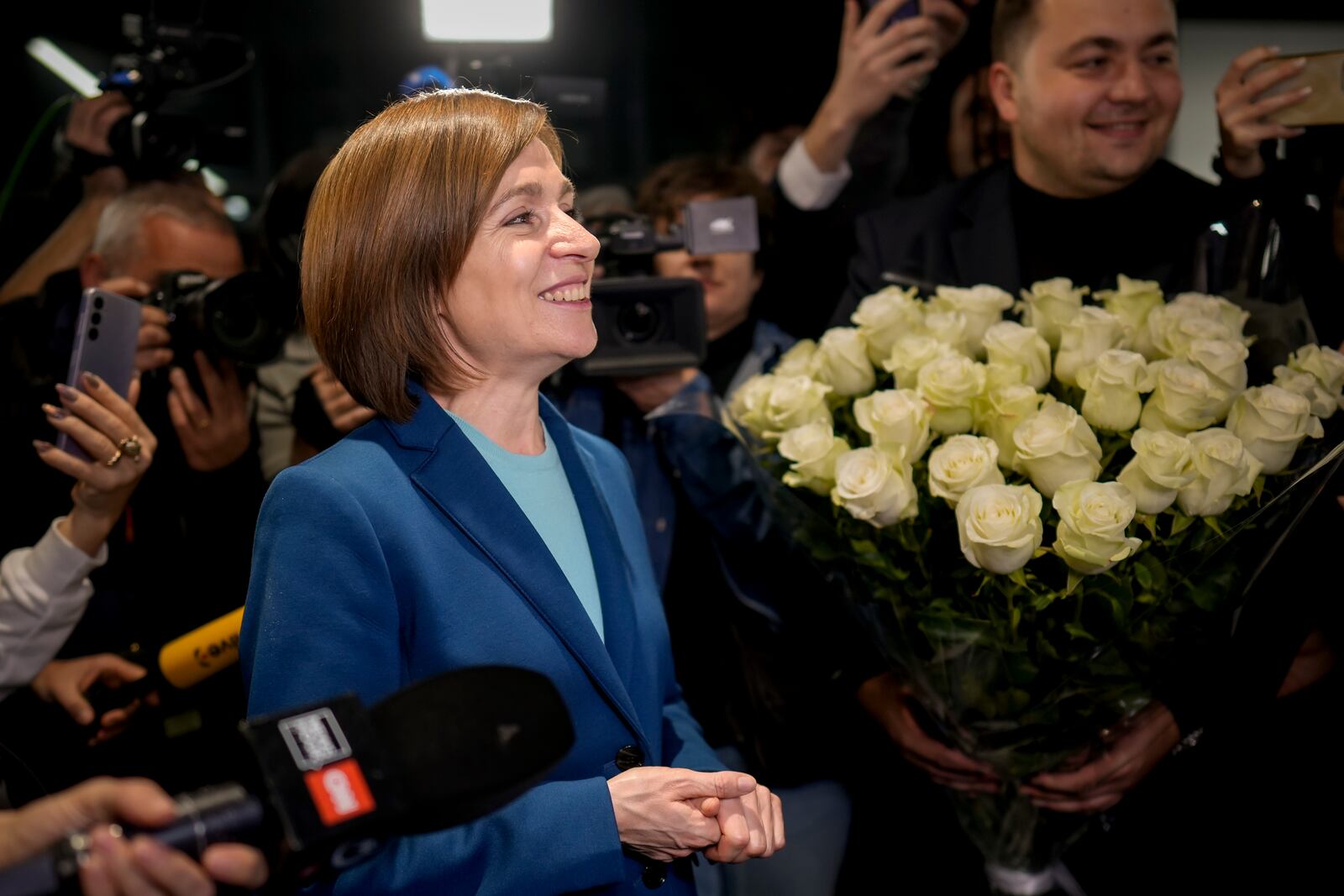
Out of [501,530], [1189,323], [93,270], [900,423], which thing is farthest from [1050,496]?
[93,270]

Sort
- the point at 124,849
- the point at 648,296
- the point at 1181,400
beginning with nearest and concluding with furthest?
1. the point at 124,849
2. the point at 1181,400
3. the point at 648,296

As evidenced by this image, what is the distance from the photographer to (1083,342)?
4.82 ft

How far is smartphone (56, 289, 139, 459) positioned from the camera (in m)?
1.69

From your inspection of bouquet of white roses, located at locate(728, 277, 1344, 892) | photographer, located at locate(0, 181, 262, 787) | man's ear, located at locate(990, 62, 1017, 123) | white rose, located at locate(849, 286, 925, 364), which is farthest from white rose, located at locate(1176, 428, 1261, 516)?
photographer, located at locate(0, 181, 262, 787)

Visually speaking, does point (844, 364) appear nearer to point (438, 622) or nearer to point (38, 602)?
point (438, 622)

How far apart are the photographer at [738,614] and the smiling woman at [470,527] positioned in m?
0.48

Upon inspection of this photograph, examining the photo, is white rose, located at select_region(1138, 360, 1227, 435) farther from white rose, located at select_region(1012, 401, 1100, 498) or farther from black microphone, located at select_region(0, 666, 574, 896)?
black microphone, located at select_region(0, 666, 574, 896)

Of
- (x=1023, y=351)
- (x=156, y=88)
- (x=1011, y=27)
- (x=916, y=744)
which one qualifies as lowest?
(x=916, y=744)

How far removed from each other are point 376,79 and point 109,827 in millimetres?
3399

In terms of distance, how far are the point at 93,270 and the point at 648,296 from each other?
1.10 metres

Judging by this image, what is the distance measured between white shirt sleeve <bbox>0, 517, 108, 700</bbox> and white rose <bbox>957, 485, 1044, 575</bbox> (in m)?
1.27

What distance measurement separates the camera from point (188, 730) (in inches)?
68.2

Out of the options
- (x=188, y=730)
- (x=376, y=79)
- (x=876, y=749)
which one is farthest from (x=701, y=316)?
(x=376, y=79)

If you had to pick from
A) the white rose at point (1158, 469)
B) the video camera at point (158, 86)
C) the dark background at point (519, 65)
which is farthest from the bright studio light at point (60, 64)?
the white rose at point (1158, 469)
